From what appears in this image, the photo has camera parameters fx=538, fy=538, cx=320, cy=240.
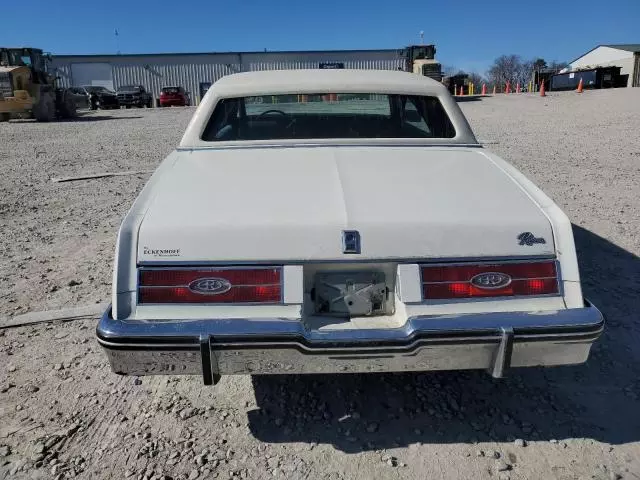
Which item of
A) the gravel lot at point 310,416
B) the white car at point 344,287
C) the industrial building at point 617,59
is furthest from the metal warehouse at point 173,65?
the white car at point 344,287

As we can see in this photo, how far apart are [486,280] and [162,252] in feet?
4.25

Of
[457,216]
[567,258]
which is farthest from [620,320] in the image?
[457,216]

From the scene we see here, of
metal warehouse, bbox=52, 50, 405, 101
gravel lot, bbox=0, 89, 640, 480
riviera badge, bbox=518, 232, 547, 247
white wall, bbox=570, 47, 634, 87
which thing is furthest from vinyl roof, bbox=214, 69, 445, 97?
white wall, bbox=570, 47, 634, 87

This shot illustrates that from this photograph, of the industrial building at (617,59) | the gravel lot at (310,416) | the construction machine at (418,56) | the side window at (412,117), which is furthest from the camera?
the industrial building at (617,59)

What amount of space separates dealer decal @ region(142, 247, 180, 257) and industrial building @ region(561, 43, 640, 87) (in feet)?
151

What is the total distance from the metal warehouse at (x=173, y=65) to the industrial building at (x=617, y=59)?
18.9m

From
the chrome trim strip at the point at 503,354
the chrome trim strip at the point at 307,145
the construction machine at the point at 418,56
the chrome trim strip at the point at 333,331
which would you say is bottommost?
the chrome trim strip at the point at 503,354

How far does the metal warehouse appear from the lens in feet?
148

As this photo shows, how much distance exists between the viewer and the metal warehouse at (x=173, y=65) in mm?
45000

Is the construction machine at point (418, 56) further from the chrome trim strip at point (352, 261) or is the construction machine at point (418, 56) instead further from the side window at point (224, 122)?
the chrome trim strip at point (352, 261)

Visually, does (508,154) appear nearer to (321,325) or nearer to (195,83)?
(321,325)

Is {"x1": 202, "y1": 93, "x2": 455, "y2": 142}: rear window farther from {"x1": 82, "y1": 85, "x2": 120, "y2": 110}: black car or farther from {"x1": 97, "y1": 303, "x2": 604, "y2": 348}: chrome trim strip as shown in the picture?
{"x1": 82, "y1": 85, "x2": 120, "y2": 110}: black car

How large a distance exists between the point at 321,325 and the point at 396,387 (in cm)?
83

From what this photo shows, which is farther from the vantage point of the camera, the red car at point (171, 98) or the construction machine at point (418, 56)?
the red car at point (171, 98)
